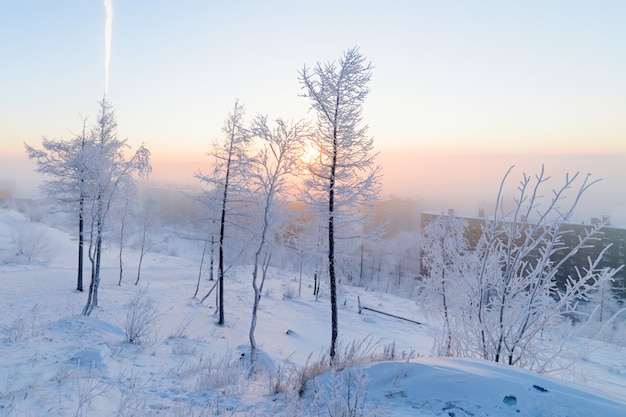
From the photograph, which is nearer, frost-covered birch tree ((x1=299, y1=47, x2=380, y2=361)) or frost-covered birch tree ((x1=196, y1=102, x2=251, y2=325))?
frost-covered birch tree ((x1=299, y1=47, x2=380, y2=361))

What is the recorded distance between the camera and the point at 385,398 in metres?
3.21

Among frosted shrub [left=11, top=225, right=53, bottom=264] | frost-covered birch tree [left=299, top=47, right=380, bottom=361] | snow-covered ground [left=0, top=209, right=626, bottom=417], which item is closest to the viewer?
snow-covered ground [left=0, top=209, right=626, bottom=417]

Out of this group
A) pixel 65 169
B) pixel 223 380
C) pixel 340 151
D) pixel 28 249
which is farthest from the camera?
pixel 28 249

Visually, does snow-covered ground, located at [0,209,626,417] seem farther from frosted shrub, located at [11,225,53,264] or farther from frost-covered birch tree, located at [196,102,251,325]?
frosted shrub, located at [11,225,53,264]

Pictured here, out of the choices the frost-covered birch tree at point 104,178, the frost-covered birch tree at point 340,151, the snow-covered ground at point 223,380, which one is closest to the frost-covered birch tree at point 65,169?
the frost-covered birch tree at point 104,178

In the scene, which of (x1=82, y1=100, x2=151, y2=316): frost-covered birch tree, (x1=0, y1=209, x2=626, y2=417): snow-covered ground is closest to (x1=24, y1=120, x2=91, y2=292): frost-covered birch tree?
(x1=82, y1=100, x2=151, y2=316): frost-covered birch tree

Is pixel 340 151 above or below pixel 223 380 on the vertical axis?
above

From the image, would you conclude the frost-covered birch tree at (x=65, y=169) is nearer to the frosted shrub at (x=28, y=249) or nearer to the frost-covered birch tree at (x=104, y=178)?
the frost-covered birch tree at (x=104, y=178)

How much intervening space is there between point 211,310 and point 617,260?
37678mm

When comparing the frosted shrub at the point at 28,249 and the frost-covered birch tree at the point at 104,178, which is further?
the frosted shrub at the point at 28,249

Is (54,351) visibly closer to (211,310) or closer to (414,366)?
(414,366)

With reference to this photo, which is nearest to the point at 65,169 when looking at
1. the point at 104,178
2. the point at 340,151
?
the point at 104,178

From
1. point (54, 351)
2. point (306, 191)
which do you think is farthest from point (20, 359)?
point (306, 191)

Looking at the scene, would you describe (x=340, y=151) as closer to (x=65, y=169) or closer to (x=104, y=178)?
(x=104, y=178)
